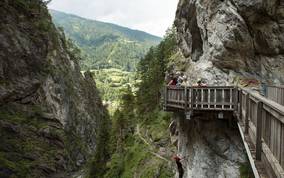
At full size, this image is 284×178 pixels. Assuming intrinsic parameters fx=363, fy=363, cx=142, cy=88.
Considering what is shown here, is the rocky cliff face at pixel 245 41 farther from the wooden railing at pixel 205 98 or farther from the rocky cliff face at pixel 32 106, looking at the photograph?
the rocky cliff face at pixel 32 106

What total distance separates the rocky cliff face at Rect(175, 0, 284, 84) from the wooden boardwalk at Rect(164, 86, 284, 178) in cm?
461

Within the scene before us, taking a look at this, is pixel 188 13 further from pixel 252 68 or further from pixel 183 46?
pixel 252 68

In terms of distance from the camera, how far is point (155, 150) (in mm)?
48406

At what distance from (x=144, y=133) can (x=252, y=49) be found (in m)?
35.0

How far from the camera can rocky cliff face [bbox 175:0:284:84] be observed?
77.8 ft

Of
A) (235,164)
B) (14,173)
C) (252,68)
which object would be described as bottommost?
(14,173)

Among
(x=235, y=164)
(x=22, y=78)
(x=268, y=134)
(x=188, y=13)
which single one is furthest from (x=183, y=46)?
(x=22, y=78)

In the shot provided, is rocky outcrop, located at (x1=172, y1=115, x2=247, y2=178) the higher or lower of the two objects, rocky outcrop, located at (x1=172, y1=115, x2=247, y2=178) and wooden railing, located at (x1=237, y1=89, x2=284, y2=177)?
the lower

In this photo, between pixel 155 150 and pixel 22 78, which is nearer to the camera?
pixel 155 150

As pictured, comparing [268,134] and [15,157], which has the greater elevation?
[268,134]

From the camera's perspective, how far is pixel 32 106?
7525 cm

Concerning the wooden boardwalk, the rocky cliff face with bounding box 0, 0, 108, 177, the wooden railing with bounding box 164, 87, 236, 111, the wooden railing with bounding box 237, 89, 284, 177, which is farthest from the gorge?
the wooden railing with bounding box 237, 89, 284, 177

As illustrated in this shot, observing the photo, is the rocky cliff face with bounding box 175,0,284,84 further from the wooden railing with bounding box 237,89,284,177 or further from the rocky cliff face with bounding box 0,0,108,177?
the rocky cliff face with bounding box 0,0,108,177

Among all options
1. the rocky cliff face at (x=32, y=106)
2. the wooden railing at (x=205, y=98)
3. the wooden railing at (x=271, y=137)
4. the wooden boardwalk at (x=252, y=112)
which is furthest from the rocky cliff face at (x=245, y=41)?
the rocky cliff face at (x=32, y=106)
